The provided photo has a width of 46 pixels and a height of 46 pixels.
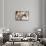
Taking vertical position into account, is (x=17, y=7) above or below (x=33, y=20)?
above

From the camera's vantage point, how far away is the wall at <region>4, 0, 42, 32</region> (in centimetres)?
249

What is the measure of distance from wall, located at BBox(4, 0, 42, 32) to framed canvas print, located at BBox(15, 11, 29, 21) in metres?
0.07

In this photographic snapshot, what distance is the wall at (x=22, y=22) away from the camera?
98.0 inches

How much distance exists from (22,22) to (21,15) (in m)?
0.16

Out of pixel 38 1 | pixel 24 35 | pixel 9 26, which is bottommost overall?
pixel 24 35

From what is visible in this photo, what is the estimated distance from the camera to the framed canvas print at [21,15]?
2.56 metres

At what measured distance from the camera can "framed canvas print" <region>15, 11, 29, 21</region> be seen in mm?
2557

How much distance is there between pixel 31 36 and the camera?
249 cm

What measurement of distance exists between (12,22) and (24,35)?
0.36m

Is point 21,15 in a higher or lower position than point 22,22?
higher

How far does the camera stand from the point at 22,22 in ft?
8.34

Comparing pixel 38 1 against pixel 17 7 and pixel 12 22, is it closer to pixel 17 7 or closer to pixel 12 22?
pixel 17 7

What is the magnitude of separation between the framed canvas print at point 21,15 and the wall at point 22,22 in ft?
0.22

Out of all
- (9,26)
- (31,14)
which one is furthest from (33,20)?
(9,26)
